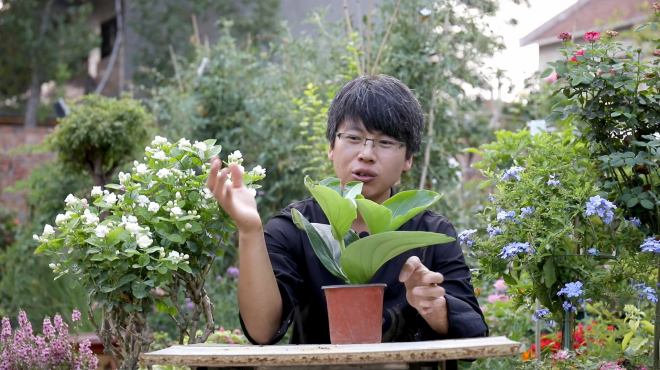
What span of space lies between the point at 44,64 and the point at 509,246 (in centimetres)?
1589

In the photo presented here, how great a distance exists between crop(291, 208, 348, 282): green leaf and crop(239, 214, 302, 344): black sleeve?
0.25 meters

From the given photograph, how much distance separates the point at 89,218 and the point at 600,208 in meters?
1.52

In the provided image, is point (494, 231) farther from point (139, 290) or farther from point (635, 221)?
point (139, 290)

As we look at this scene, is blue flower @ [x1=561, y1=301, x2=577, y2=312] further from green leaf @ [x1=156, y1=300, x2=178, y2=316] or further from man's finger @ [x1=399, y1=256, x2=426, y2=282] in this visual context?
man's finger @ [x1=399, y1=256, x2=426, y2=282]

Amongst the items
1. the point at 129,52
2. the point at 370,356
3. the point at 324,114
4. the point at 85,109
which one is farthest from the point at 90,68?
the point at 370,356

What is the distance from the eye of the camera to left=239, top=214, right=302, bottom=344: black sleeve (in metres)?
2.23

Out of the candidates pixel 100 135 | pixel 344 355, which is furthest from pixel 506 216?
pixel 100 135

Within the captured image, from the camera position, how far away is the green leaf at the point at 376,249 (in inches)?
73.8

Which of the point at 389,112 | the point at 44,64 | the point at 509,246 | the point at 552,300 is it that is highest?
the point at 44,64

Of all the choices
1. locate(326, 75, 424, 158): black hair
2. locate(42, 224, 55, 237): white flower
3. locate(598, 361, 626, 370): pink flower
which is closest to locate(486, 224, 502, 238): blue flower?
locate(598, 361, 626, 370): pink flower

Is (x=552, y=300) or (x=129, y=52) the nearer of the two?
(x=552, y=300)

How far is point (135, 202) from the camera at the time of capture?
9.01ft

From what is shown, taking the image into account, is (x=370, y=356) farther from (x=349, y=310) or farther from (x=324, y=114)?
(x=324, y=114)

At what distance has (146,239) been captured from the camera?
2.60m
